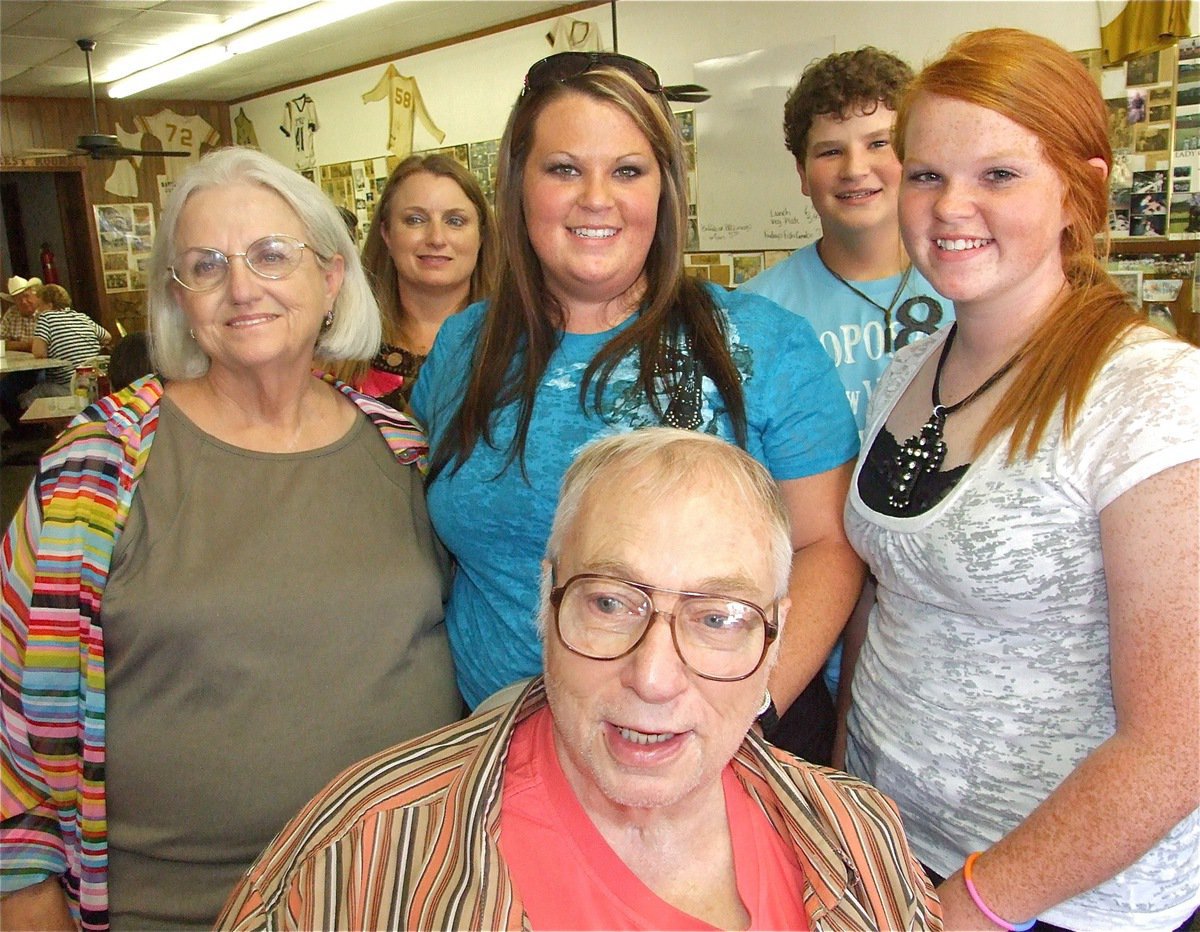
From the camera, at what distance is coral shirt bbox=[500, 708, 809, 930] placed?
3.62 ft

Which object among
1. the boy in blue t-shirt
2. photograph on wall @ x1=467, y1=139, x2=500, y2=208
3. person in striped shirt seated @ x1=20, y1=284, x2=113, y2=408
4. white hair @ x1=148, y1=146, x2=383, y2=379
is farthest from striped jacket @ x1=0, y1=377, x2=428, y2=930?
photograph on wall @ x1=467, y1=139, x2=500, y2=208

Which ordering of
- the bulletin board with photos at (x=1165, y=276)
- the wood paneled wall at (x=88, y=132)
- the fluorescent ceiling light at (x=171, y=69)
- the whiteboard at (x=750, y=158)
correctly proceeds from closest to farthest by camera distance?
the bulletin board with photos at (x=1165, y=276) → the whiteboard at (x=750, y=158) → the fluorescent ceiling light at (x=171, y=69) → the wood paneled wall at (x=88, y=132)

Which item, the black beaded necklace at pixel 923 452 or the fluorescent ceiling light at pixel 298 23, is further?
the fluorescent ceiling light at pixel 298 23

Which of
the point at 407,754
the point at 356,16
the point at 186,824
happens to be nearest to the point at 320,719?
the point at 186,824

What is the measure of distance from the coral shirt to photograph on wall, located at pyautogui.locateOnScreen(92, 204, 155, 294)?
1174cm

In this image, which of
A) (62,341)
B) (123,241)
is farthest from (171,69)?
(62,341)

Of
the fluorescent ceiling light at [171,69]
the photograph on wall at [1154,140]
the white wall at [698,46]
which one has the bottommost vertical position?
the photograph on wall at [1154,140]

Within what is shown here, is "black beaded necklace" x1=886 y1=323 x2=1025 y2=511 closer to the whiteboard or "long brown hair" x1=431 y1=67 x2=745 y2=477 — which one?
"long brown hair" x1=431 y1=67 x2=745 y2=477

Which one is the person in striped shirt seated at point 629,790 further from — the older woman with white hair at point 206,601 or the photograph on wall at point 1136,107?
the photograph on wall at point 1136,107

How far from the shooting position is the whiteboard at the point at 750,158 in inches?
230

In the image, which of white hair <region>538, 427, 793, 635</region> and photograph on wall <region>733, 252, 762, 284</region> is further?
photograph on wall <region>733, 252, 762, 284</region>

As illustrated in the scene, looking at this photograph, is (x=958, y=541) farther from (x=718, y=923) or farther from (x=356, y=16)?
(x=356, y=16)

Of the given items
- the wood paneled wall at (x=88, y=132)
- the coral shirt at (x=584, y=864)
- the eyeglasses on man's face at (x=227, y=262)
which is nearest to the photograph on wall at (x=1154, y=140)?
the eyeglasses on man's face at (x=227, y=262)

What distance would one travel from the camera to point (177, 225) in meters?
1.68
